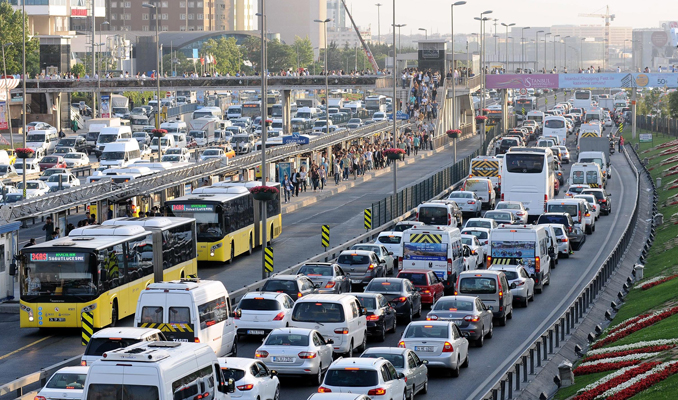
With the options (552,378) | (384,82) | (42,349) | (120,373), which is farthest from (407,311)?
(384,82)

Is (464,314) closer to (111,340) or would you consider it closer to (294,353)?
(294,353)

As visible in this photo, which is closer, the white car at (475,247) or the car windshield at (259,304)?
the car windshield at (259,304)

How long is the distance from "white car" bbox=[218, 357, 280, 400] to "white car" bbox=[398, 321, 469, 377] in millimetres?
4449

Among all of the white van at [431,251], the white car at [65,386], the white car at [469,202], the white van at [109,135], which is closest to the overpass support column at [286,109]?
the white van at [109,135]

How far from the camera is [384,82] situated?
338 ft

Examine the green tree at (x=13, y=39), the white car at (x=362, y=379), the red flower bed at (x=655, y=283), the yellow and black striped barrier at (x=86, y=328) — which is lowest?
the red flower bed at (x=655, y=283)

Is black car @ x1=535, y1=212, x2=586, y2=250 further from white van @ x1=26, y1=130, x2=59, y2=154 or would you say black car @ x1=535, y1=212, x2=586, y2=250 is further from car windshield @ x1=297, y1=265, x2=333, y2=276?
white van @ x1=26, y1=130, x2=59, y2=154

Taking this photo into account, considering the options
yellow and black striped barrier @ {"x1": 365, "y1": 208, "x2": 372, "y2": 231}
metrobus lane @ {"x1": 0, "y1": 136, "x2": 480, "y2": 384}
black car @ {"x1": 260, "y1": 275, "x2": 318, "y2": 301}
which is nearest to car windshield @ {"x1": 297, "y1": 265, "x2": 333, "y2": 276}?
black car @ {"x1": 260, "y1": 275, "x2": 318, "y2": 301}

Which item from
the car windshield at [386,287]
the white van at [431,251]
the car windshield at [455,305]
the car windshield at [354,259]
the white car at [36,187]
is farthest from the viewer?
the white car at [36,187]

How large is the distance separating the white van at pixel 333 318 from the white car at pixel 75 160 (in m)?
51.3

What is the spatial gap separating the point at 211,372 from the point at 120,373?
204 cm

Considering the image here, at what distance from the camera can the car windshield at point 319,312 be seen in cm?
2608

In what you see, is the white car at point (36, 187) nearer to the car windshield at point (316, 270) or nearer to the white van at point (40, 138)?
the white van at point (40, 138)

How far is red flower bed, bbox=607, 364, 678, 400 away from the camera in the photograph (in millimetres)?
20312
